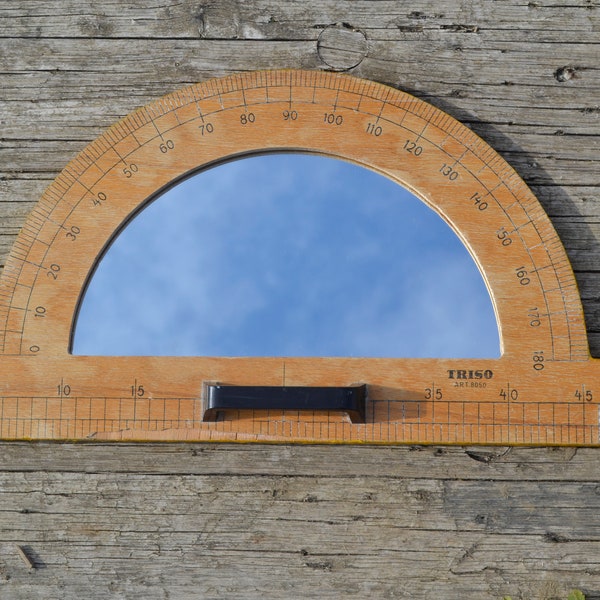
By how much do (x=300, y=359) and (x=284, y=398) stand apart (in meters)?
0.18

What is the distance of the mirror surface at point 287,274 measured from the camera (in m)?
2.26

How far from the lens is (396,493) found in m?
2.25

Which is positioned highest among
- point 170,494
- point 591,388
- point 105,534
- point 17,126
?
point 17,126

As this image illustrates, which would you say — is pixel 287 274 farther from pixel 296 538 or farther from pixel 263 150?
pixel 296 538

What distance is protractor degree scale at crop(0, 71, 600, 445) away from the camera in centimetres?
220

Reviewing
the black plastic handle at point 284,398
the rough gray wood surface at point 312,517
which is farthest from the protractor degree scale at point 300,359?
the rough gray wood surface at point 312,517

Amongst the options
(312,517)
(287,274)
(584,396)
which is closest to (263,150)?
(287,274)

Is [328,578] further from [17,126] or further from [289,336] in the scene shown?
[17,126]

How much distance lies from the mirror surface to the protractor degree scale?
0.18 ft

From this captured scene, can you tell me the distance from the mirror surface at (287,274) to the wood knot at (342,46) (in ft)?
1.30

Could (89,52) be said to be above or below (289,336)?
above

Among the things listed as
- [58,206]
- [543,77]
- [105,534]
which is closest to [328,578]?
[105,534]

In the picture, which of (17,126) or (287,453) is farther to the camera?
(17,126)

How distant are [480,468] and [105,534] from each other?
4.48 ft
